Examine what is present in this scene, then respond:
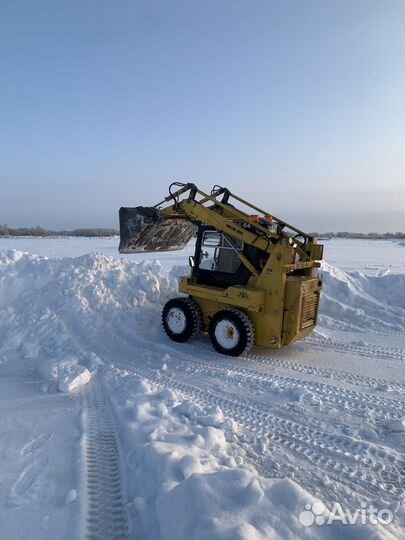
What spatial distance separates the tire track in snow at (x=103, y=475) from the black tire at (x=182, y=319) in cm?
253

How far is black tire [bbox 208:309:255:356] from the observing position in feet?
21.3

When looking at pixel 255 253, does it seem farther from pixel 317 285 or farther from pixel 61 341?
pixel 61 341

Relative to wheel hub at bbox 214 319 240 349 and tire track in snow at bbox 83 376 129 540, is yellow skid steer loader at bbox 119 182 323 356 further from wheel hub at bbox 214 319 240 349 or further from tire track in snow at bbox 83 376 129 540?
tire track in snow at bbox 83 376 129 540

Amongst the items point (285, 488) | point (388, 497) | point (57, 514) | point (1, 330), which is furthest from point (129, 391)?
point (1, 330)

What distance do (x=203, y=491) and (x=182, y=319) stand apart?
4.66 metres

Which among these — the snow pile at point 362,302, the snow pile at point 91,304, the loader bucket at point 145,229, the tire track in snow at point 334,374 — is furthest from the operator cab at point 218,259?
the snow pile at point 362,302

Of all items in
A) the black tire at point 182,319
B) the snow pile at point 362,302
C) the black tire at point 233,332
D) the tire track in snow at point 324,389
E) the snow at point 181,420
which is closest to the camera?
the snow at point 181,420

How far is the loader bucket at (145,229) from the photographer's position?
7707 millimetres

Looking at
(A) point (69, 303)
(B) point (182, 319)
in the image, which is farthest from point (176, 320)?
(A) point (69, 303)

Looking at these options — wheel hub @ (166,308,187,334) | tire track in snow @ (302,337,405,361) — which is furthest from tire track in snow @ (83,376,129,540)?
tire track in snow @ (302,337,405,361)

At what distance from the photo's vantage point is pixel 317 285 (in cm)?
711

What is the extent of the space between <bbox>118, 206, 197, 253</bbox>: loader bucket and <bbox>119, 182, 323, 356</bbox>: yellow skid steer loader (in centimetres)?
2

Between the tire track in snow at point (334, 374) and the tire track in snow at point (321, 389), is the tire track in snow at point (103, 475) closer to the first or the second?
the tire track in snow at point (321, 389)

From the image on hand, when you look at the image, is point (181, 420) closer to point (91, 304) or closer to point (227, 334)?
point (227, 334)
